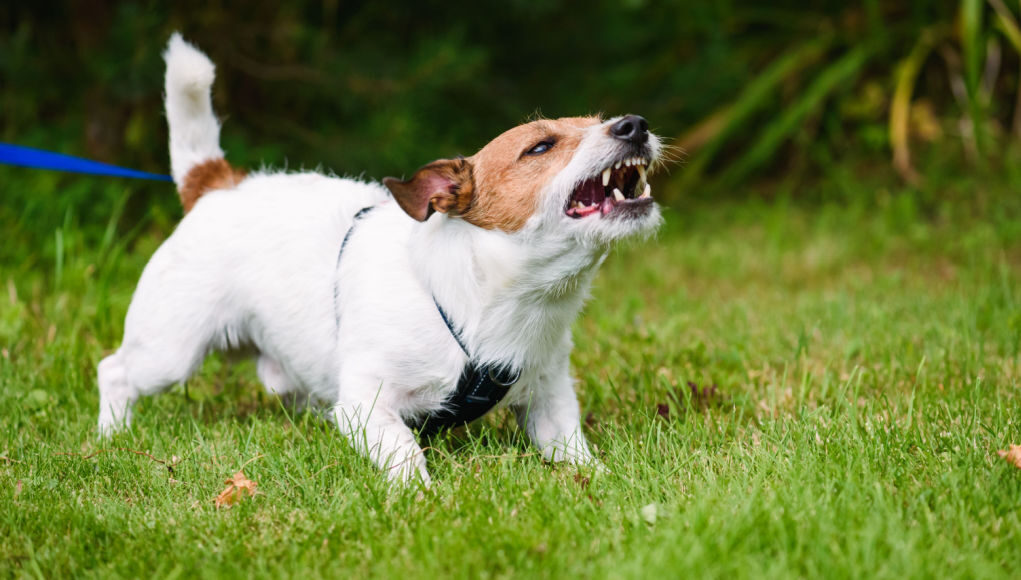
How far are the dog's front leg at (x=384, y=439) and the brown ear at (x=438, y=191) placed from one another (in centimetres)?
58

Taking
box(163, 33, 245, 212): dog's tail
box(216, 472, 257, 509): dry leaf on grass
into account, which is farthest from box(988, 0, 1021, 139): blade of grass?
box(216, 472, 257, 509): dry leaf on grass

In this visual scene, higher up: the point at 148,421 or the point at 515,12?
the point at 515,12

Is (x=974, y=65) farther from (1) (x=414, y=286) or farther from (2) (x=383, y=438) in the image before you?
(2) (x=383, y=438)

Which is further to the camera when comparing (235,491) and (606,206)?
(606,206)

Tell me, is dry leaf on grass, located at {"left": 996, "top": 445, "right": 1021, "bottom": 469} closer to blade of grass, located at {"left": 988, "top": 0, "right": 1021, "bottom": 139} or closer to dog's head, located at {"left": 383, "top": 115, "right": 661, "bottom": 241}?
dog's head, located at {"left": 383, "top": 115, "right": 661, "bottom": 241}

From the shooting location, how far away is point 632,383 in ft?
11.7

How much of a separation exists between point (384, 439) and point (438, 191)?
0.73 meters

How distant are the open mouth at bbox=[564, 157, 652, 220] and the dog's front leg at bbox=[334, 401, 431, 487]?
780 mm

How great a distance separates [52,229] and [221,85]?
1409 mm

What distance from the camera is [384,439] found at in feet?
8.83

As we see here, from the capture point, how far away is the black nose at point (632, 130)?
8.81 feet

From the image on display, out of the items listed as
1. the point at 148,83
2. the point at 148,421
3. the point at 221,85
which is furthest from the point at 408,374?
the point at 221,85

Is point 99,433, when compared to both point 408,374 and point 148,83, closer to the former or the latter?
point 408,374

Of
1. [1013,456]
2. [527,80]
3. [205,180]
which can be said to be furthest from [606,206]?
[527,80]
